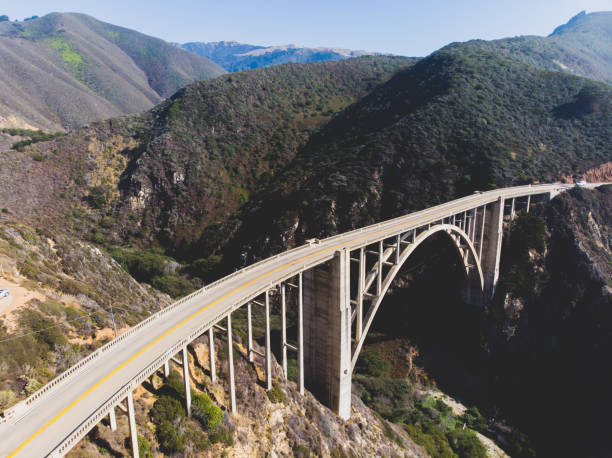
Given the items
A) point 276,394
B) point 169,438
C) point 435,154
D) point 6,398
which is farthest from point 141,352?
point 435,154

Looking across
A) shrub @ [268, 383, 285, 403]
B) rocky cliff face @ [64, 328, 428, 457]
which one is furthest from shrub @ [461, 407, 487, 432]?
shrub @ [268, 383, 285, 403]

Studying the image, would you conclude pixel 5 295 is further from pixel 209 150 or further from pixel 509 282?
pixel 209 150

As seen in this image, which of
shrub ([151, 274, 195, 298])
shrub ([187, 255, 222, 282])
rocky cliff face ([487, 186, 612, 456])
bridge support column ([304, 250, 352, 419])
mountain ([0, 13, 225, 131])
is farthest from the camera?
mountain ([0, 13, 225, 131])

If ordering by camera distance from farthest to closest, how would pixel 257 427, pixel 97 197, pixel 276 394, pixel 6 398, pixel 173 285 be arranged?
1. pixel 97 197
2. pixel 173 285
3. pixel 276 394
4. pixel 257 427
5. pixel 6 398

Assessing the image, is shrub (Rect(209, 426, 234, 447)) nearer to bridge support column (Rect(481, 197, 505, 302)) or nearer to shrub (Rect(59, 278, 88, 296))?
shrub (Rect(59, 278, 88, 296))

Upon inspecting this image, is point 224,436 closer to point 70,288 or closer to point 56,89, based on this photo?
point 70,288

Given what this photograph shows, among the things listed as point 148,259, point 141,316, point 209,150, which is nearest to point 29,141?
point 209,150
